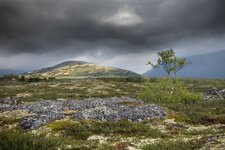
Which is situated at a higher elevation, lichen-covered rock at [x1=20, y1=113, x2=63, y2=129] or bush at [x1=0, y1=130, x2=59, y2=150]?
bush at [x1=0, y1=130, x2=59, y2=150]

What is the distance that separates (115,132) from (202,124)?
11.7m

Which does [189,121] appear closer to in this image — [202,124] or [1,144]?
[202,124]

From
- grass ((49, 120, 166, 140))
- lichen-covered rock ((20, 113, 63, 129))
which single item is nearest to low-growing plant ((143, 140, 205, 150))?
grass ((49, 120, 166, 140))

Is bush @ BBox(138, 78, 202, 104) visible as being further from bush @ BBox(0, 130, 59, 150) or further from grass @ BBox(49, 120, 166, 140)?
bush @ BBox(0, 130, 59, 150)

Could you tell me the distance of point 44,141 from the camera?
72.7 feet

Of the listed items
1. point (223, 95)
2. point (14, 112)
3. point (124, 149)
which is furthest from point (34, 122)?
point (223, 95)

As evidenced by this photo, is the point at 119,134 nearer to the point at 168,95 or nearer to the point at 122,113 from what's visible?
the point at 122,113

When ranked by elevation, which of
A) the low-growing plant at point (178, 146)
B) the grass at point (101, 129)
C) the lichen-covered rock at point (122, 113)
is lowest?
the grass at point (101, 129)

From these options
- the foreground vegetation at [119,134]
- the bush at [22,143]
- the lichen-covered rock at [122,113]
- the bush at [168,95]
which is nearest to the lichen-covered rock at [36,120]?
the foreground vegetation at [119,134]

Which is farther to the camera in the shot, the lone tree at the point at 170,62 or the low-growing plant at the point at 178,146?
the lone tree at the point at 170,62

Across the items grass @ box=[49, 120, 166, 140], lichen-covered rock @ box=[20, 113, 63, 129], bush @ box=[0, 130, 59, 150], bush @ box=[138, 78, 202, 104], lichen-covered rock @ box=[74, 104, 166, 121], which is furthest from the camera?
bush @ box=[138, 78, 202, 104]

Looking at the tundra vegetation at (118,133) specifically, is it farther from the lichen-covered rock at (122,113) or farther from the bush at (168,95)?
the bush at (168,95)

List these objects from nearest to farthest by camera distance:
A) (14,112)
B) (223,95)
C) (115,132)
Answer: (115,132)
(14,112)
(223,95)

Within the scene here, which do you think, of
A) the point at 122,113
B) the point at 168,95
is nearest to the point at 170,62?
the point at 168,95
